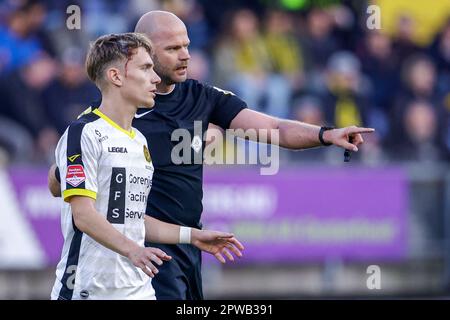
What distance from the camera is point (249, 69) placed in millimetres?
14555

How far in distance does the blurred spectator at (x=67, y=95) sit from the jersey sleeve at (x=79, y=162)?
7.23 m

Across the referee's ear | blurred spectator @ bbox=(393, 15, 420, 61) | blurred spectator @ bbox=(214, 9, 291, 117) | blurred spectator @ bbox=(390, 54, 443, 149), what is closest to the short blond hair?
the referee's ear

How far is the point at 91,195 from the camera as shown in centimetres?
587

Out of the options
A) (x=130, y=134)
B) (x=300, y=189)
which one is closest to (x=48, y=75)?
(x=300, y=189)

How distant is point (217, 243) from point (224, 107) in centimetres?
118

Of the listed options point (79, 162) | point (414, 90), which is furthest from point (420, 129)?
point (79, 162)

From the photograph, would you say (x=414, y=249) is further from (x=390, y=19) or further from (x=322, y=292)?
(x=390, y=19)

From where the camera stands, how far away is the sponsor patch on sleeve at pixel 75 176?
5848 millimetres

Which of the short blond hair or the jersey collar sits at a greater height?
the short blond hair

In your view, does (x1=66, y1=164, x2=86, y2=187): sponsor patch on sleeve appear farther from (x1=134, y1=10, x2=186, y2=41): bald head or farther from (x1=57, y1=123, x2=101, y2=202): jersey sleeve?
(x1=134, y1=10, x2=186, y2=41): bald head

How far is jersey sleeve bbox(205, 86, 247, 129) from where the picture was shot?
286 inches

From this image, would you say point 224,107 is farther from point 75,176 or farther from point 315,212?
point 315,212

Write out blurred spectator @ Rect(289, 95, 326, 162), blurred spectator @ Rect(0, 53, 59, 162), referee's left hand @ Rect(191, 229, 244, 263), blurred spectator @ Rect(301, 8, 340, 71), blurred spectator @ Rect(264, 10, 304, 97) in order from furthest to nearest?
1. blurred spectator @ Rect(301, 8, 340, 71)
2. blurred spectator @ Rect(264, 10, 304, 97)
3. blurred spectator @ Rect(289, 95, 326, 162)
4. blurred spectator @ Rect(0, 53, 59, 162)
5. referee's left hand @ Rect(191, 229, 244, 263)

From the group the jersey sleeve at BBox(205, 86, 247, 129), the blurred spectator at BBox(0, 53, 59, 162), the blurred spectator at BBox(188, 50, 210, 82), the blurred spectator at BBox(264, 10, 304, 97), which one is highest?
the blurred spectator at BBox(264, 10, 304, 97)
